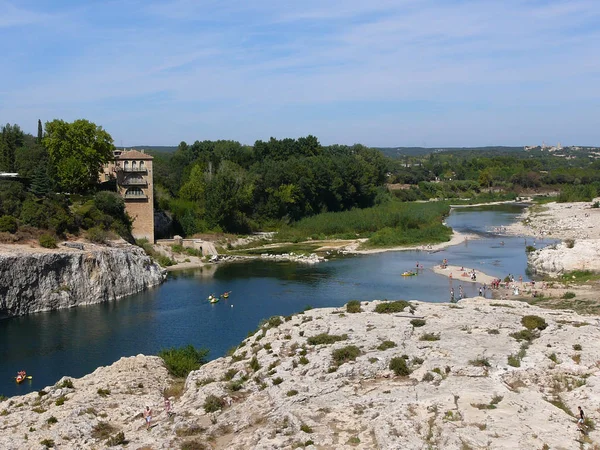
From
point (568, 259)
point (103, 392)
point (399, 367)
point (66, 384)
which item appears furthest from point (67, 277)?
point (568, 259)

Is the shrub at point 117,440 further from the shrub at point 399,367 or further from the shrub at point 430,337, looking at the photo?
the shrub at point 430,337

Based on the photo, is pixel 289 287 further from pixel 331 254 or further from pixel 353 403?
pixel 353 403

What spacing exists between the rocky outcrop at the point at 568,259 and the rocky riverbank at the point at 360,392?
33.1 m

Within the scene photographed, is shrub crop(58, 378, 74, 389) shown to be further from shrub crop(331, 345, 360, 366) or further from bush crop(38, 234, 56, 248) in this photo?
bush crop(38, 234, 56, 248)

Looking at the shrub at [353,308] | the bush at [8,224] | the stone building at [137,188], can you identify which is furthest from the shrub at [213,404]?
the stone building at [137,188]

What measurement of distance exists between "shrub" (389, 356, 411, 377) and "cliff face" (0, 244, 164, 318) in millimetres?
38190

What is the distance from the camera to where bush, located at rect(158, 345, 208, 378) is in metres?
39.2

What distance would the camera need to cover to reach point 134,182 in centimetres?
8588

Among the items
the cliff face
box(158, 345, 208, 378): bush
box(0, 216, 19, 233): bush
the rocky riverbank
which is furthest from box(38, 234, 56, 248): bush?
the rocky riverbank

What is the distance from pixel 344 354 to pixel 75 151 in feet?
200

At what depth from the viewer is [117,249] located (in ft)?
226

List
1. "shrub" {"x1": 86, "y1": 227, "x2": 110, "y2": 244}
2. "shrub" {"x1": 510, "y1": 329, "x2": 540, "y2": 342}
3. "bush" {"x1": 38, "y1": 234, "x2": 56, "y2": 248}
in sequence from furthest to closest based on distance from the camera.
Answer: "shrub" {"x1": 86, "y1": 227, "x2": 110, "y2": 244} → "bush" {"x1": 38, "y1": 234, "x2": 56, "y2": 248} → "shrub" {"x1": 510, "y1": 329, "x2": 540, "y2": 342}

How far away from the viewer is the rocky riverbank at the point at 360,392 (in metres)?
24.6

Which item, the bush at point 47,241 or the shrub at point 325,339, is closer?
the shrub at point 325,339
